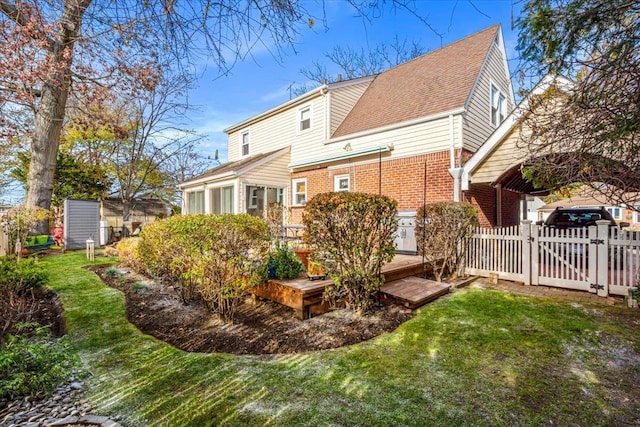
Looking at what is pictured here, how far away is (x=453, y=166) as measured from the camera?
879 centimetres

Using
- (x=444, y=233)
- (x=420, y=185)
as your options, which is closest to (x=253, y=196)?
(x=420, y=185)

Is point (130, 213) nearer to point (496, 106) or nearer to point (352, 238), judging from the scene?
point (352, 238)

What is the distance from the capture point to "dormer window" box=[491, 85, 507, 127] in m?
11.0

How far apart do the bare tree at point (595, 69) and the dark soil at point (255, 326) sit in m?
3.21

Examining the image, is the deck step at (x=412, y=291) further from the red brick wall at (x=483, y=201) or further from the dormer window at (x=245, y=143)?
the dormer window at (x=245, y=143)

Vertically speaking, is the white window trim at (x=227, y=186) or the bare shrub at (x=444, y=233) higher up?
the white window trim at (x=227, y=186)

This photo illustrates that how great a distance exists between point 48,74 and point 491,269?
10095 millimetres

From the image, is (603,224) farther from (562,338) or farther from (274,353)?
(274,353)

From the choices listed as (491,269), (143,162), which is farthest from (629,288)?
(143,162)

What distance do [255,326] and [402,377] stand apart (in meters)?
2.27

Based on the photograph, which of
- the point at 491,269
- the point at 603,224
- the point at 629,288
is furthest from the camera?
the point at 491,269

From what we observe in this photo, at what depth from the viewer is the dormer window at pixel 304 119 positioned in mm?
13681

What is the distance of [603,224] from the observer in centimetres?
578

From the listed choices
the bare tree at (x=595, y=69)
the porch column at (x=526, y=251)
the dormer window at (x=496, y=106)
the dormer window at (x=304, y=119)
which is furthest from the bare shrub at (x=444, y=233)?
the dormer window at (x=304, y=119)
